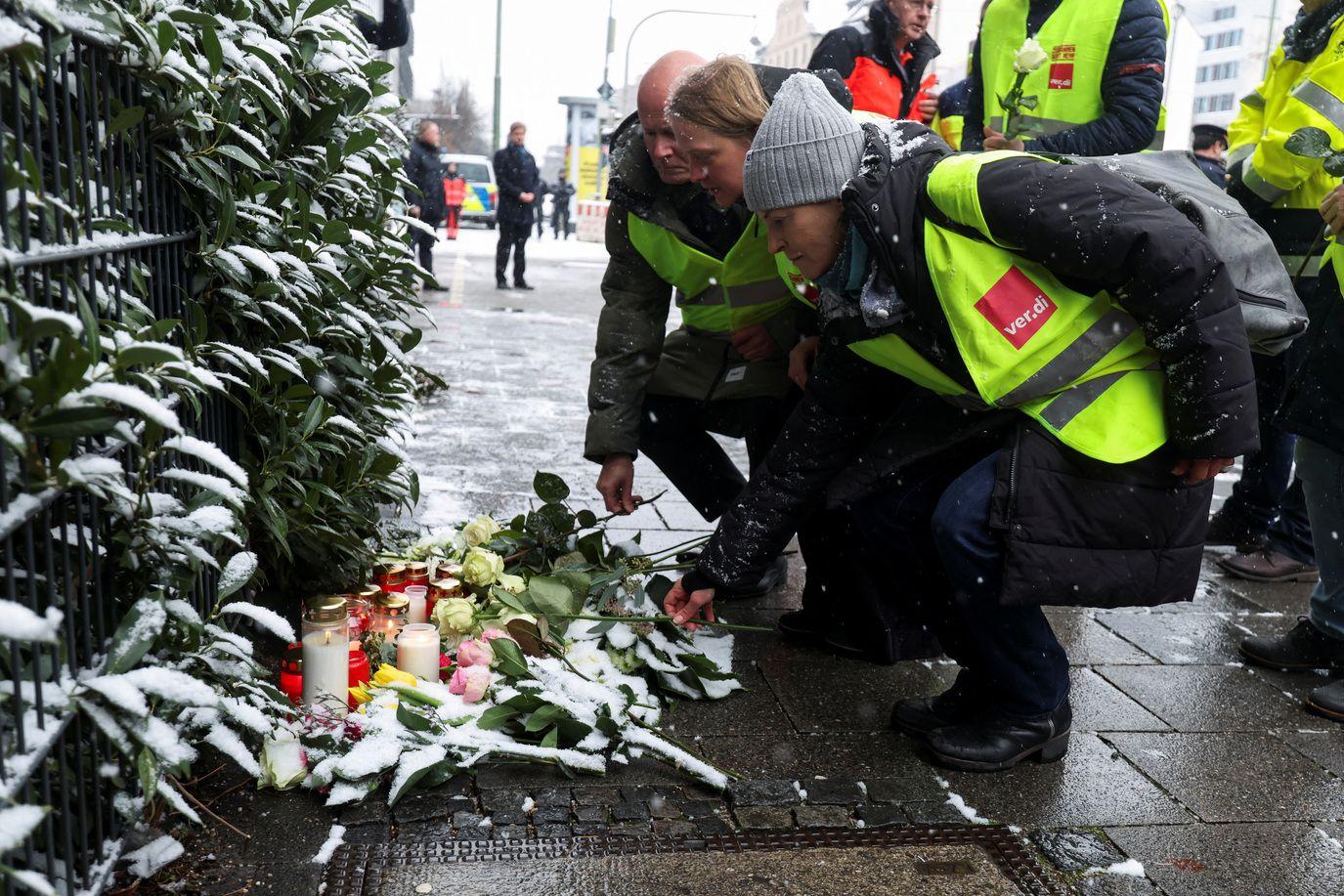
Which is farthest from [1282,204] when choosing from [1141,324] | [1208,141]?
[1208,141]

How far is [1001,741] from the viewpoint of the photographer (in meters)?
2.91

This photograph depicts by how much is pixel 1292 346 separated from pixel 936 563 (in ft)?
6.15

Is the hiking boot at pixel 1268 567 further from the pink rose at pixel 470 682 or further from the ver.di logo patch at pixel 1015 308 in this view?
the pink rose at pixel 470 682

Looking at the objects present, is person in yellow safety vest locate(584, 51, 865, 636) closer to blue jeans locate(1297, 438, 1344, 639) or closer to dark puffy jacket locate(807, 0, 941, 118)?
blue jeans locate(1297, 438, 1344, 639)

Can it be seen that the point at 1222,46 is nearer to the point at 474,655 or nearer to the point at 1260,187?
the point at 1260,187

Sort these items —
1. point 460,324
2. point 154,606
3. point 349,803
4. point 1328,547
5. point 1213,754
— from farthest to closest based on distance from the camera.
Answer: point 460,324, point 1328,547, point 1213,754, point 349,803, point 154,606

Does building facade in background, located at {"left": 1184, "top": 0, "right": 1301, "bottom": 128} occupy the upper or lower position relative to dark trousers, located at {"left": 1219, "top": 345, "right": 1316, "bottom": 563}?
upper

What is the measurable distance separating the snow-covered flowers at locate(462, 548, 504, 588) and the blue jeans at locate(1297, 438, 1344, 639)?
2427mm

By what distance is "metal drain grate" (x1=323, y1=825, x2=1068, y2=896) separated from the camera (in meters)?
2.36

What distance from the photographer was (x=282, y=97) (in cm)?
289

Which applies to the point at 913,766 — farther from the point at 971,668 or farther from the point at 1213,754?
the point at 1213,754

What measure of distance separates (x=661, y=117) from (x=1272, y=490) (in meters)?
2.95

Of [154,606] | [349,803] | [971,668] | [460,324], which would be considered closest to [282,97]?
[154,606]

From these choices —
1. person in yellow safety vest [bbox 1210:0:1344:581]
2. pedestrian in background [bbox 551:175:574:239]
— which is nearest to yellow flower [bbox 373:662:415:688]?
person in yellow safety vest [bbox 1210:0:1344:581]
